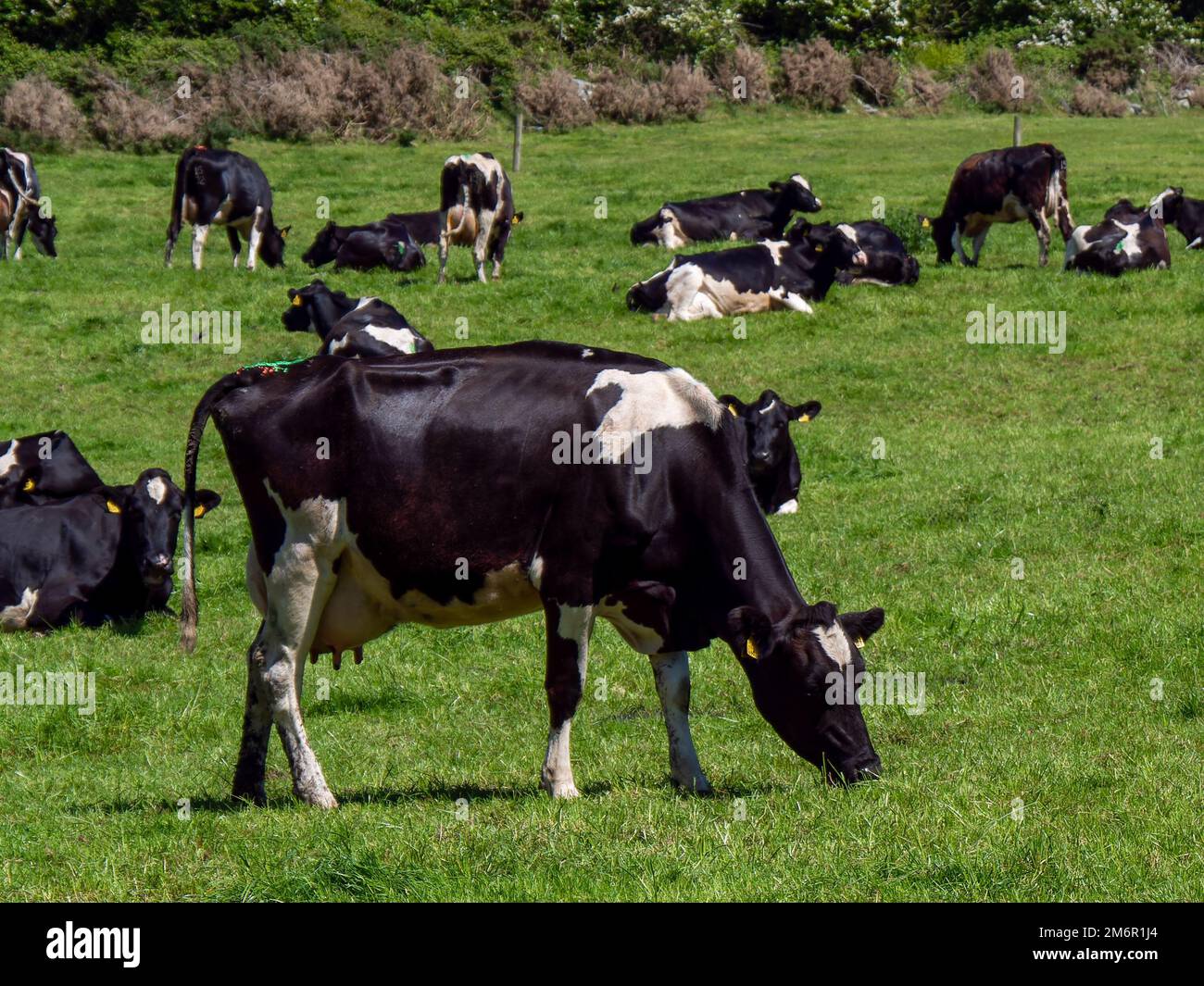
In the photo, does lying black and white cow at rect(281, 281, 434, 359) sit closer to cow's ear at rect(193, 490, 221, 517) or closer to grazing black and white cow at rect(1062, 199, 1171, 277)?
cow's ear at rect(193, 490, 221, 517)

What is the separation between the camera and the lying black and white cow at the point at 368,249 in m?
27.8

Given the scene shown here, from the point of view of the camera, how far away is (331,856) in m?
6.24

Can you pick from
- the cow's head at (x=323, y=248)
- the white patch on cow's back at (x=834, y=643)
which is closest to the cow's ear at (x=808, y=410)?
the white patch on cow's back at (x=834, y=643)

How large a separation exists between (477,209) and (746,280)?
5433 millimetres

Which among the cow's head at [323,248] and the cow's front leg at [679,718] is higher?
the cow's front leg at [679,718]

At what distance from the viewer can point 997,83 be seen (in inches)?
2009

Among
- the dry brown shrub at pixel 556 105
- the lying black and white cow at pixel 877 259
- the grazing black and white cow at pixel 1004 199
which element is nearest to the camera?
the lying black and white cow at pixel 877 259

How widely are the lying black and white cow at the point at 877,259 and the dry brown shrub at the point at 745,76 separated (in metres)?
24.9

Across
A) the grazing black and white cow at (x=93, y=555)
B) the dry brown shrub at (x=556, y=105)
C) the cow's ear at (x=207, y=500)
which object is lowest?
the grazing black and white cow at (x=93, y=555)

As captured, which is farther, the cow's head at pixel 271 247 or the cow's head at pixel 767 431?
the cow's head at pixel 271 247

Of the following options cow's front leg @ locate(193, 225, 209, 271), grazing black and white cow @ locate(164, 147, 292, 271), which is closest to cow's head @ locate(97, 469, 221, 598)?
cow's front leg @ locate(193, 225, 209, 271)

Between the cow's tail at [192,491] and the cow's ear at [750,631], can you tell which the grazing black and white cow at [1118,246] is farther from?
the cow's tail at [192,491]

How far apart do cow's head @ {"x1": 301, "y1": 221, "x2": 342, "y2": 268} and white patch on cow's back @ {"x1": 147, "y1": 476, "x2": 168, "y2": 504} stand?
1488 cm

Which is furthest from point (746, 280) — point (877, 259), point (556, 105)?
point (556, 105)
